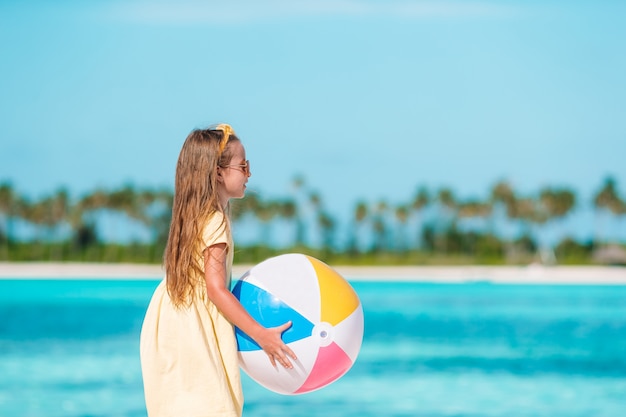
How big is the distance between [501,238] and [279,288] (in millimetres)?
65413

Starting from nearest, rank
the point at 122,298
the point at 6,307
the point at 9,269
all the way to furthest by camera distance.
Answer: the point at 6,307 → the point at 122,298 → the point at 9,269

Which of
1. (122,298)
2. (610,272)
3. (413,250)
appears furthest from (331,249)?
(122,298)

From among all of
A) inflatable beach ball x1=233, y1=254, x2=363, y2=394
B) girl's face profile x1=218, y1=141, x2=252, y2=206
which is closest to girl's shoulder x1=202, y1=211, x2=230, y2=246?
girl's face profile x1=218, y1=141, x2=252, y2=206

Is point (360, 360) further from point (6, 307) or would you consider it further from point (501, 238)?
point (501, 238)

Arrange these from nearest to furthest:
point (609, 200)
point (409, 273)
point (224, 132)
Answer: point (224, 132) → point (409, 273) → point (609, 200)

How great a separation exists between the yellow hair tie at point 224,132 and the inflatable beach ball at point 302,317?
447 millimetres

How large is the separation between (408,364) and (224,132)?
10.9 meters

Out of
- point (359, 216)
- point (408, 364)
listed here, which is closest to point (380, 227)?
point (359, 216)

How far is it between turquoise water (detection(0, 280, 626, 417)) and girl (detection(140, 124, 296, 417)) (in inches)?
255

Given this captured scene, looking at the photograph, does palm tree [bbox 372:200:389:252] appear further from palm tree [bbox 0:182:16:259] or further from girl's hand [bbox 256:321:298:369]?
girl's hand [bbox 256:321:298:369]

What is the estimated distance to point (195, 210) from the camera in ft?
9.50

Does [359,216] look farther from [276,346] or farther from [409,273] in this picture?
[276,346]

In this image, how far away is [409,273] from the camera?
52469 mm

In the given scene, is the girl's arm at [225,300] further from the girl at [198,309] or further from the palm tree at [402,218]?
the palm tree at [402,218]
